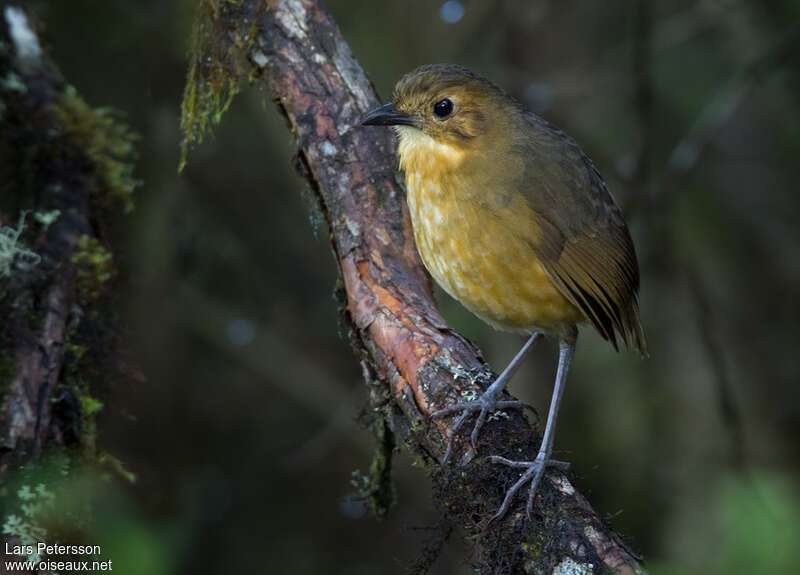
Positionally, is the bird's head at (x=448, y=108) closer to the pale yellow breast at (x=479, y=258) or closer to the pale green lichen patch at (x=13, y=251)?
the pale yellow breast at (x=479, y=258)

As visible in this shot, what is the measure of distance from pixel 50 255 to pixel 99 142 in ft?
1.96

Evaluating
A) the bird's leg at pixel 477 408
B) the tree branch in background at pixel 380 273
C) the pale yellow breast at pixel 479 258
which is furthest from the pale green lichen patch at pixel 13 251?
the bird's leg at pixel 477 408

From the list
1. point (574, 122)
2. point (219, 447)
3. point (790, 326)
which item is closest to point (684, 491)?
point (790, 326)

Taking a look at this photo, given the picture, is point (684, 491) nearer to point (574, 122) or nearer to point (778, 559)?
point (574, 122)

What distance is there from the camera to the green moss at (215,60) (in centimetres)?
379

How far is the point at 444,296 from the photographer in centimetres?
591

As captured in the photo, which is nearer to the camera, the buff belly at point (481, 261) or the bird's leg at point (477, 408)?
the bird's leg at point (477, 408)

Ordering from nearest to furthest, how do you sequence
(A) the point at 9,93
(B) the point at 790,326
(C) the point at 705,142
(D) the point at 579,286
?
(D) the point at 579,286 < (A) the point at 9,93 < (C) the point at 705,142 < (B) the point at 790,326

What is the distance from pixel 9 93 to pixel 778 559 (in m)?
3.16

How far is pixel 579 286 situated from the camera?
367cm

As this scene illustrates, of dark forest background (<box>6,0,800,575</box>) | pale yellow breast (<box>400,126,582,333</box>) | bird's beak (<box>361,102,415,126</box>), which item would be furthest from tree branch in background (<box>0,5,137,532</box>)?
pale yellow breast (<box>400,126,582,333</box>)

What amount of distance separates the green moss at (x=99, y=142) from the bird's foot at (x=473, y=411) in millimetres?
1720

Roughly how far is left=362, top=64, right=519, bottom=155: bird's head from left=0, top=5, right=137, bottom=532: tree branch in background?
118 centimetres

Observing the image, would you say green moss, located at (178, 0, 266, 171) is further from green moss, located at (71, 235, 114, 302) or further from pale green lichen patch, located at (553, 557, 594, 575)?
pale green lichen patch, located at (553, 557, 594, 575)
